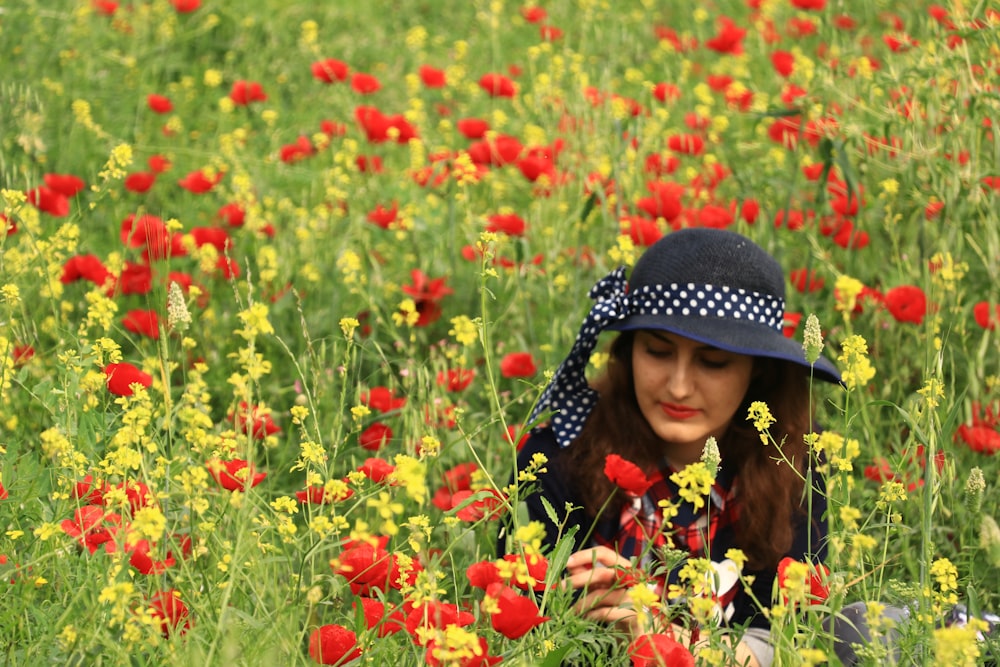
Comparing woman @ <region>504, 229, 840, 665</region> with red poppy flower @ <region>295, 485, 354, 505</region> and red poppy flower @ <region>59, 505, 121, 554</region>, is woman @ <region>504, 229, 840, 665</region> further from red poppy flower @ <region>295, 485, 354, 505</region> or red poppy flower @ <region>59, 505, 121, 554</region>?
red poppy flower @ <region>59, 505, 121, 554</region>

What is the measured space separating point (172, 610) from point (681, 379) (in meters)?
0.96

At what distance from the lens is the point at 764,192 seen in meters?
3.21

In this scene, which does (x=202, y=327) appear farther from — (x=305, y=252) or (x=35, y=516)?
(x=35, y=516)

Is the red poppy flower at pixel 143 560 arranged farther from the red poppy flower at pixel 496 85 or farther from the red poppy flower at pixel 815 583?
the red poppy flower at pixel 496 85

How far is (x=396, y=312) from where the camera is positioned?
257 centimetres

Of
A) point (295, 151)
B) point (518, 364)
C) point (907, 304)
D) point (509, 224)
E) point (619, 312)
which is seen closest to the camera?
point (619, 312)

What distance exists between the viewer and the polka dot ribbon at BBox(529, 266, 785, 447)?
2.16m

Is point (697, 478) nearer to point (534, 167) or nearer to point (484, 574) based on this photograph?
point (484, 574)

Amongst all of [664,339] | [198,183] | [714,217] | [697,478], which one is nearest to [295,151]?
[198,183]

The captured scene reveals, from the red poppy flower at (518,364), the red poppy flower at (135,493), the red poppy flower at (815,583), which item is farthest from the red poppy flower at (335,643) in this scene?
the red poppy flower at (518,364)

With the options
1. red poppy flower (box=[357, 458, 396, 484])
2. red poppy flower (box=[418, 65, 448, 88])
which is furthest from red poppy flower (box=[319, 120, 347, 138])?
red poppy flower (box=[357, 458, 396, 484])

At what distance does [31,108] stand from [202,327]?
2.81 ft

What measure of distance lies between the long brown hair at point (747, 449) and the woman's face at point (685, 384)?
50 mm

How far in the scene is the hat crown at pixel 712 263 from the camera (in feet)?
7.17
